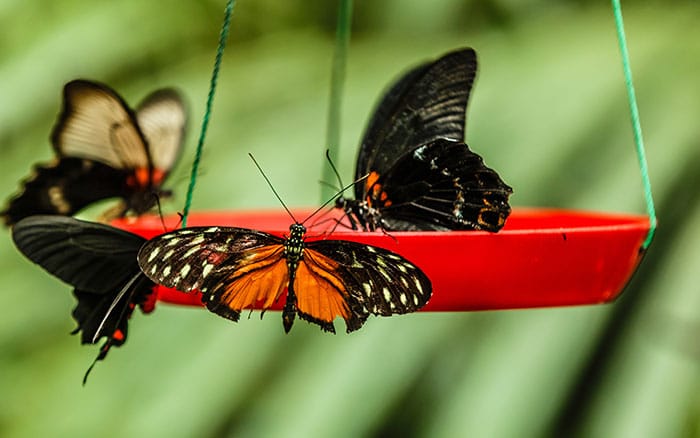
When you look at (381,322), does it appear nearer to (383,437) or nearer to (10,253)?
Result: (383,437)

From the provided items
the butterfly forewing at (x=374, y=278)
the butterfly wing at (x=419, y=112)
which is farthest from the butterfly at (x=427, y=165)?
the butterfly forewing at (x=374, y=278)

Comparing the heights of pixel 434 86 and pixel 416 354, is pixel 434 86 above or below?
above

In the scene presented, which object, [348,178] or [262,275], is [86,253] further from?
[348,178]

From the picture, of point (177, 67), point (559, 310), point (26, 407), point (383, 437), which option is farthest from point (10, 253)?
point (559, 310)

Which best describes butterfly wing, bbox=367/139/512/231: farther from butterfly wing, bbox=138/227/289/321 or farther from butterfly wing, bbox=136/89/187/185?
butterfly wing, bbox=136/89/187/185

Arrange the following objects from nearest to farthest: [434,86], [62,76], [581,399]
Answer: [434,86] < [581,399] < [62,76]

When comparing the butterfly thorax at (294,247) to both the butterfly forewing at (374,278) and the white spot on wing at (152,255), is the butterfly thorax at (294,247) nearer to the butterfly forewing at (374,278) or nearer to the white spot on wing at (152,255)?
the butterfly forewing at (374,278)
